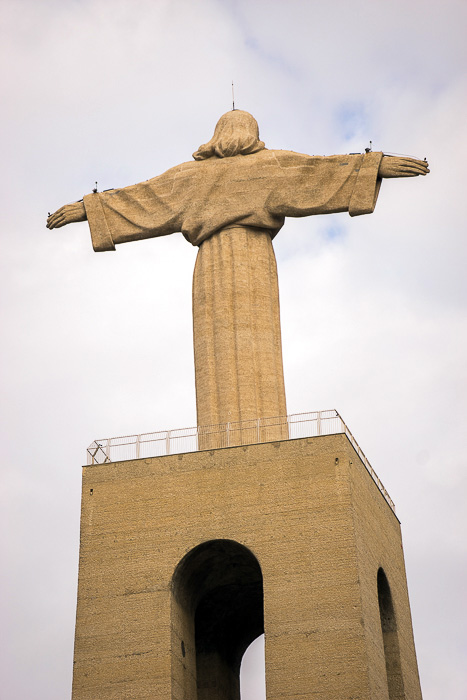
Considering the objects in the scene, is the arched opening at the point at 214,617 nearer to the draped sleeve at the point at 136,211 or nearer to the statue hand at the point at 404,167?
the draped sleeve at the point at 136,211

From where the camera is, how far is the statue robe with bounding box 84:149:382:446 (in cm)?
3359

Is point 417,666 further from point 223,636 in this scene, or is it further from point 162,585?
point 162,585

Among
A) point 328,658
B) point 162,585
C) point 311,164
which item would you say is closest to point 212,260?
point 311,164

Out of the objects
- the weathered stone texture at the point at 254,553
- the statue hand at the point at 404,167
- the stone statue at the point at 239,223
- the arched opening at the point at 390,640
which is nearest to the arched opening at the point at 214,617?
the weathered stone texture at the point at 254,553

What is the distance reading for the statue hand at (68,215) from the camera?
122 ft

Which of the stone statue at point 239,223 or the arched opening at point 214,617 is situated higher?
the stone statue at point 239,223

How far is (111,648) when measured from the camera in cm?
2945

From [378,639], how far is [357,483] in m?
3.56

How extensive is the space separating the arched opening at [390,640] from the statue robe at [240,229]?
16.9ft

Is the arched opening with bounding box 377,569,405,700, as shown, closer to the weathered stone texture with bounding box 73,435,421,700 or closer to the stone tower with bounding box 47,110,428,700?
the stone tower with bounding box 47,110,428,700

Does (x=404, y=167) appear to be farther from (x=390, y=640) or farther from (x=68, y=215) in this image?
(x=390, y=640)

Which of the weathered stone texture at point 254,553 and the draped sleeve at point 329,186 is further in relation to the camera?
the draped sleeve at point 329,186

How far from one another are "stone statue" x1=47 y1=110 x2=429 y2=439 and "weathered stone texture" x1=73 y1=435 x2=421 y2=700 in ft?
8.73

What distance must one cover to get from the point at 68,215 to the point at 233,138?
5129 millimetres
